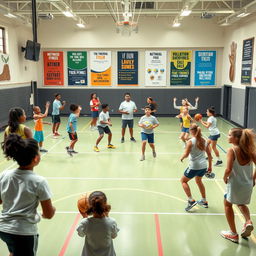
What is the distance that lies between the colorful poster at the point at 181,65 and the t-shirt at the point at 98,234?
1655 centimetres

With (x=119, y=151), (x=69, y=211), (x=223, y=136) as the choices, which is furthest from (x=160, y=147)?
(x=69, y=211)

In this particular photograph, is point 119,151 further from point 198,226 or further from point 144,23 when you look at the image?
point 144,23

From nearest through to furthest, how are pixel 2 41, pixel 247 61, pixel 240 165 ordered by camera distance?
pixel 240 165, pixel 247 61, pixel 2 41

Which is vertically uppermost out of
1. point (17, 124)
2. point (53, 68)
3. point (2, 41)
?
point (2, 41)

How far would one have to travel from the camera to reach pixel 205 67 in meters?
18.8

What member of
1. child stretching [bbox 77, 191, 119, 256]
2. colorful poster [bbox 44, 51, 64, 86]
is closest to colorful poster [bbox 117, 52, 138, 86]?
colorful poster [bbox 44, 51, 64, 86]

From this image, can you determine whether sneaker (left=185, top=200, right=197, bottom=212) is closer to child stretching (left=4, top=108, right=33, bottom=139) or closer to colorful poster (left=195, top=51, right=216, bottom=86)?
child stretching (left=4, top=108, right=33, bottom=139)

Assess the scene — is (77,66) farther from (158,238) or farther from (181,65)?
(158,238)

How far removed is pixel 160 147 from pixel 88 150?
8.24 ft

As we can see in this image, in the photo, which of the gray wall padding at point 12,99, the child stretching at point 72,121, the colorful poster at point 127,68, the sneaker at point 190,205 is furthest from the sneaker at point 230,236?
the colorful poster at point 127,68

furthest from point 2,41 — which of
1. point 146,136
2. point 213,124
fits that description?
point 213,124

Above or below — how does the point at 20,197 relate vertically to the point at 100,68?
below

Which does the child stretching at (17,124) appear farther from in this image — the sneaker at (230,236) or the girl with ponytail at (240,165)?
the sneaker at (230,236)

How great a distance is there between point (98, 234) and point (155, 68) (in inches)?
650
